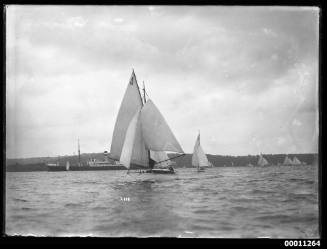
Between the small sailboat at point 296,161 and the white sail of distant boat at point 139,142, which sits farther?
the white sail of distant boat at point 139,142

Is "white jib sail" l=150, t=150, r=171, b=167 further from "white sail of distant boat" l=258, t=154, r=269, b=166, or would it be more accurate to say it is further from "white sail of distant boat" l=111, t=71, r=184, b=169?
"white sail of distant boat" l=258, t=154, r=269, b=166

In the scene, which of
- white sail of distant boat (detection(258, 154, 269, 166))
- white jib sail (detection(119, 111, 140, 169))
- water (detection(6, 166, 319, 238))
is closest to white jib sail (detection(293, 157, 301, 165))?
water (detection(6, 166, 319, 238))

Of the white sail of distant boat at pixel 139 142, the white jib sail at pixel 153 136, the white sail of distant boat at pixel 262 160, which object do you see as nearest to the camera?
the white sail of distant boat at pixel 262 160

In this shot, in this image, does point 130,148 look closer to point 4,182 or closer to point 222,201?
point 222,201

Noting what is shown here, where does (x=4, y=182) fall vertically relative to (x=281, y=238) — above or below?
above

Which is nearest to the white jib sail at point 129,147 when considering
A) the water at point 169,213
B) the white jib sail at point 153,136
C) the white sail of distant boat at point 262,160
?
the white jib sail at point 153,136

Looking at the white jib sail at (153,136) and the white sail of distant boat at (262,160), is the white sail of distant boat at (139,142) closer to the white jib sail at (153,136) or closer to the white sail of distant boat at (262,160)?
the white jib sail at (153,136)

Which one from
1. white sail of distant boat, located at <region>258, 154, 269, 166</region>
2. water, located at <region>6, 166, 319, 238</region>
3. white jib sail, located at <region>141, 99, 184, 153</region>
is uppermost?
white jib sail, located at <region>141, 99, 184, 153</region>

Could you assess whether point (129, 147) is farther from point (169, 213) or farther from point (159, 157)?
point (169, 213)

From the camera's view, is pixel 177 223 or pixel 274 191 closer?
pixel 177 223

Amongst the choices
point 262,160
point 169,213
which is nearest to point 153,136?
point 262,160
